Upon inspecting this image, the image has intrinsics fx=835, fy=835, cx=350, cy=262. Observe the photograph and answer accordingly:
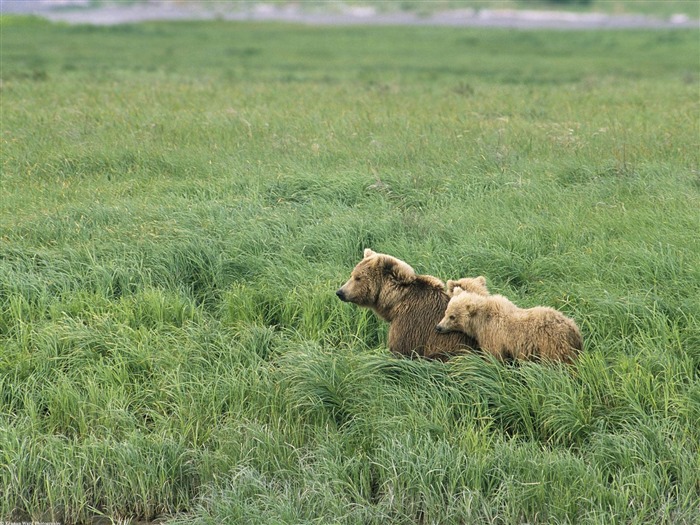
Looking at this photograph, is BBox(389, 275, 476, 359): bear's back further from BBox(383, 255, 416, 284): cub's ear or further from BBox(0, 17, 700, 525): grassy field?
BBox(0, 17, 700, 525): grassy field

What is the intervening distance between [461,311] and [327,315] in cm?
140

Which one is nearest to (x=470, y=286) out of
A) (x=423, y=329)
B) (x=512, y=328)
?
(x=423, y=329)

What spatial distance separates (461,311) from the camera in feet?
17.2

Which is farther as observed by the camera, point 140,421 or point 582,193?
point 582,193

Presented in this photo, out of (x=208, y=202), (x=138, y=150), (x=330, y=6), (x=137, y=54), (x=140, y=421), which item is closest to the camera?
(x=140, y=421)

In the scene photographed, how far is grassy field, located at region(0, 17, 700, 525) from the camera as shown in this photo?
4.67 metres

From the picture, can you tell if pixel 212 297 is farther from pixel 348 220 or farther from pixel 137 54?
pixel 137 54

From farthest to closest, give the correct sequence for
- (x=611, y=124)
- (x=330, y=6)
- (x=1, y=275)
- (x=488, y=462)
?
(x=330, y=6) < (x=611, y=124) < (x=1, y=275) < (x=488, y=462)

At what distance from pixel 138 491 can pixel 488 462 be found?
200 centimetres

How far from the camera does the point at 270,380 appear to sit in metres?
5.48

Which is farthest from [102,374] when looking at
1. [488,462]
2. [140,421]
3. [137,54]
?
[137,54]

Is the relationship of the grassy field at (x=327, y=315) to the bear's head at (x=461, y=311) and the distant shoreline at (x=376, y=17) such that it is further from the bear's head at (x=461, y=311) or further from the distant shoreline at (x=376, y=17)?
the distant shoreline at (x=376, y=17)

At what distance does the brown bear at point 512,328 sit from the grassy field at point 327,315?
143 mm

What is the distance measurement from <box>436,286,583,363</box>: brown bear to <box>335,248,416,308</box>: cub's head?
1.58 ft
